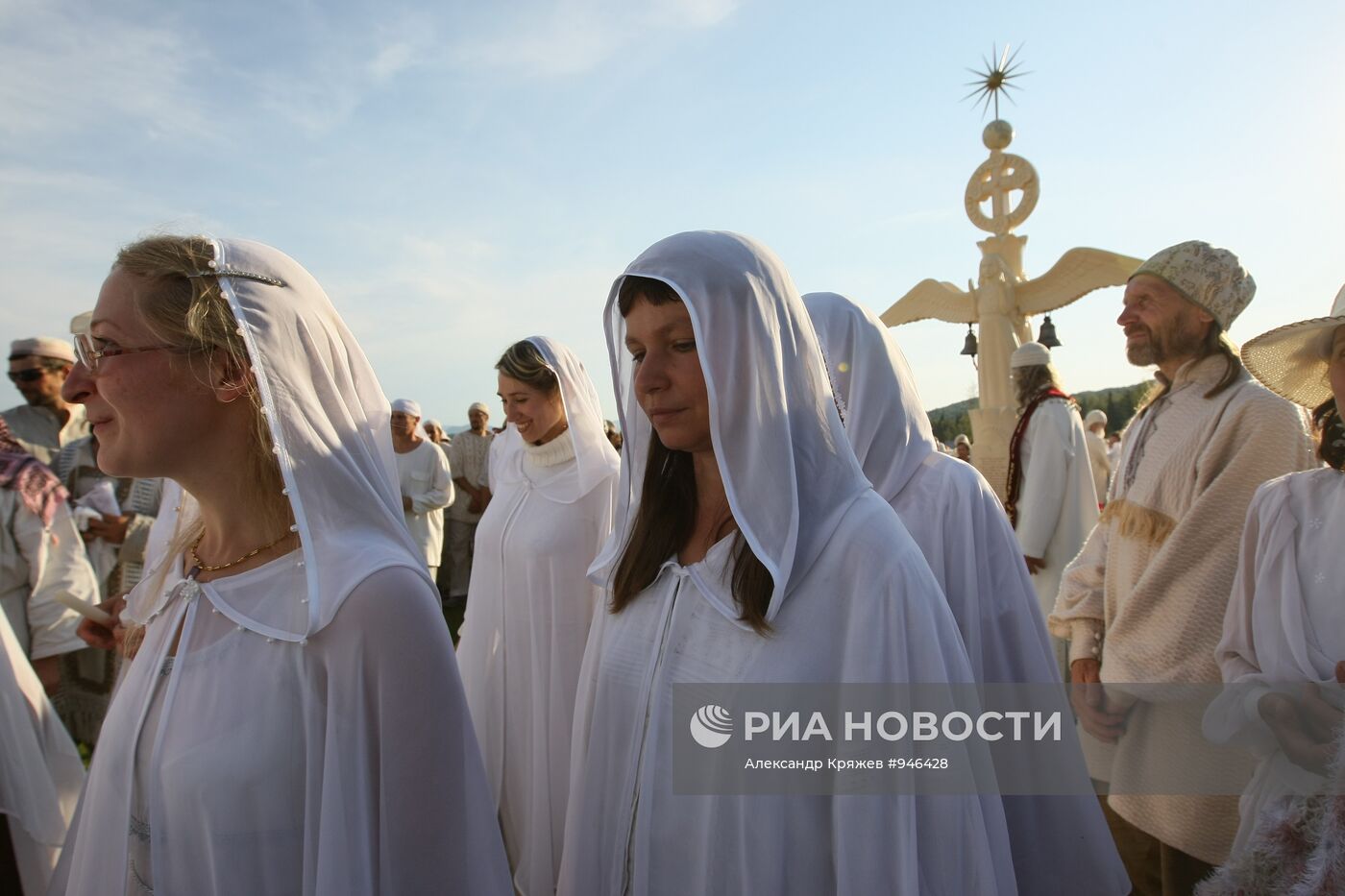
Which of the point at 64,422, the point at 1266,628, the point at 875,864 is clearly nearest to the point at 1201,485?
the point at 1266,628

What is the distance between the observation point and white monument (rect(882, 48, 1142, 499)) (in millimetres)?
11805

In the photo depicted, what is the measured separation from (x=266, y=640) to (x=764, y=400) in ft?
3.80

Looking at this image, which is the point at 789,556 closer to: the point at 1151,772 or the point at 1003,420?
the point at 1151,772

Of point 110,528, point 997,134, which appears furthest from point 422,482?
point 997,134

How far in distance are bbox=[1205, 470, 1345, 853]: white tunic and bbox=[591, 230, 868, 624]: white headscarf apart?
1345 mm

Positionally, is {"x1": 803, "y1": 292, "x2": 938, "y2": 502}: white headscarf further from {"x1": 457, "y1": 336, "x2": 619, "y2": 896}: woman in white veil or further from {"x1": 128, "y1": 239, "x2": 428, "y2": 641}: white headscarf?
{"x1": 128, "y1": 239, "x2": 428, "y2": 641}: white headscarf

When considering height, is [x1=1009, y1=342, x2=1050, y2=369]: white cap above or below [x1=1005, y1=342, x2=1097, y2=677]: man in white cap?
above

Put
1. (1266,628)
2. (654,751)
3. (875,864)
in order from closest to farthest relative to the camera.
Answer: (875,864), (654,751), (1266,628)

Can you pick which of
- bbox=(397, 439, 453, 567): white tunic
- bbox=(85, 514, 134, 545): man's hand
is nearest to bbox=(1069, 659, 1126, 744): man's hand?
bbox=(85, 514, 134, 545): man's hand

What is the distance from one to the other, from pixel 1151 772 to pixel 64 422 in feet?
20.5

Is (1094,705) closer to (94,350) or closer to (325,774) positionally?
(325,774)

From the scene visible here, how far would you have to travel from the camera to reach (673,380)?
2045 mm

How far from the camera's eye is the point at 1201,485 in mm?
3191

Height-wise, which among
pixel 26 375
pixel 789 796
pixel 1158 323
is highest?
→ pixel 26 375
